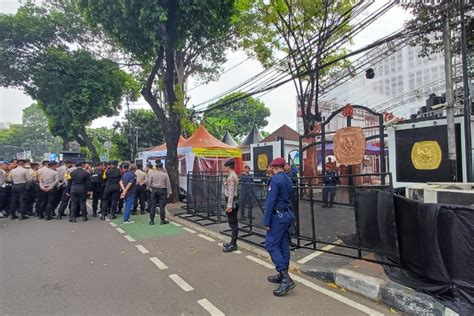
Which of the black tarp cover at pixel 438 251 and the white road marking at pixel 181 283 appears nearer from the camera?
the black tarp cover at pixel 438 251

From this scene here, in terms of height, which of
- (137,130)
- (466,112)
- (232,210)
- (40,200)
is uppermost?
(137,130)

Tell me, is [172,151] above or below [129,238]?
above

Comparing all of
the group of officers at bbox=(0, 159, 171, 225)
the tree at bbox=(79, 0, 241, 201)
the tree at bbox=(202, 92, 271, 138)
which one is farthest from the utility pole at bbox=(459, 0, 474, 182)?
the tree at bbox=(202, 92, 271, 138)

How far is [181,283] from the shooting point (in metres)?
4.25

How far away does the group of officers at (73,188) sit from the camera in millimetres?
8805

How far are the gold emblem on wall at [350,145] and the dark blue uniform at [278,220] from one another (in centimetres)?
535

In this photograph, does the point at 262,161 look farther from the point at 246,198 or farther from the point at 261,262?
the point at 261,262

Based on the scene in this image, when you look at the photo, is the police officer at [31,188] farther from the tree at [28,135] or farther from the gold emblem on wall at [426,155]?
the tree at [28,135]

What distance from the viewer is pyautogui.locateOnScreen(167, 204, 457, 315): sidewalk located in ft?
10.7

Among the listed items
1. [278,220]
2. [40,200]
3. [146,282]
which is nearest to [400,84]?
[278,220]

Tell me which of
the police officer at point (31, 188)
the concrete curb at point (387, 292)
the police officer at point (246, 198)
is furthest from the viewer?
the police officer at point (31, 188)

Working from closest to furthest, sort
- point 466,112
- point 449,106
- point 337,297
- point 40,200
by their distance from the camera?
point 337,297 < point 466,112 < point 449,106 < point 40,200

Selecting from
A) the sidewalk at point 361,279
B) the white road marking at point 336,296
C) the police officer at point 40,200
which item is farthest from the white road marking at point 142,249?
the police officer at point 40,200

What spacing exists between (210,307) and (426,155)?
747 centimetres
